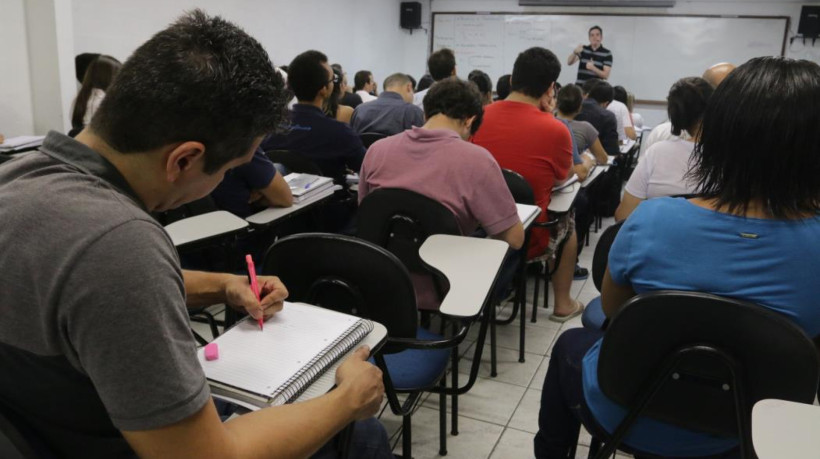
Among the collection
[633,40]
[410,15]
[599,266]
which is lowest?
[599,266]

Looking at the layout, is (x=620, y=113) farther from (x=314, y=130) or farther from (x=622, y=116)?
(x=314, y=130)

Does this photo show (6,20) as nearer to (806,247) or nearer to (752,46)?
(806,247)

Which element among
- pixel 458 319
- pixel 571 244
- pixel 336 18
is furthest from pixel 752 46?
pixel 458 319

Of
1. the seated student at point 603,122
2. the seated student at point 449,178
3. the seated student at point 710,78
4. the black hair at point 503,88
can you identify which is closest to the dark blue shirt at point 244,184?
the seated student at point 449,178

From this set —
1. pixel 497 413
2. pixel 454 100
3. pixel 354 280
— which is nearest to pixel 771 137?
pixel 354 280

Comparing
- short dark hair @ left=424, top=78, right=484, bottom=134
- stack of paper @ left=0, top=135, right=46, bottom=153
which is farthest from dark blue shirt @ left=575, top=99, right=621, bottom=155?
stack of paper @ left=0, top=135, right=46, bottom=153

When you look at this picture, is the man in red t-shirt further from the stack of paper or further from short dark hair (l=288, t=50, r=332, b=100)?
the stack of paper

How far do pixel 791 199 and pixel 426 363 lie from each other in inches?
36.9

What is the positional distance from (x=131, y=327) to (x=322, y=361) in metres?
0.39

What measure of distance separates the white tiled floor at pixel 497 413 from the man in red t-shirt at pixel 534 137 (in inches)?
19.0

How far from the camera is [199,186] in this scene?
0.89 m

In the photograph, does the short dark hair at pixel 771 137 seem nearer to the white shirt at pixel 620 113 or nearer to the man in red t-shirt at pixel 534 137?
the man in red t-shirt at pixel 534 137

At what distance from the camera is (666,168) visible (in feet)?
8.52

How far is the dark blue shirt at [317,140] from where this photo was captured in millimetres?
2943
